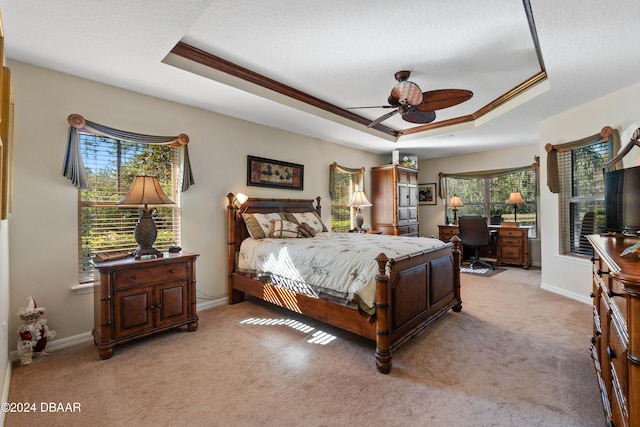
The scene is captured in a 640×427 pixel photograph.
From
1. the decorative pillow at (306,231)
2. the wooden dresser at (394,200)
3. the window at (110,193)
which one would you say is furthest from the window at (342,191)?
the window at (110,193)

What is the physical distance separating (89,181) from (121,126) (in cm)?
61

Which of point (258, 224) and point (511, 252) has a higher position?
point (258, 224)

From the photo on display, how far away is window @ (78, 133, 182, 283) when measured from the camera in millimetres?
2729

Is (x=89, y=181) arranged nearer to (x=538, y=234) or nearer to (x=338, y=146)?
(x=338, y=146)

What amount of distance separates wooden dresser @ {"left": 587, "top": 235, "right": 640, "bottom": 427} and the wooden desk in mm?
4157

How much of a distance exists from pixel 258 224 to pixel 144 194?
1.37m

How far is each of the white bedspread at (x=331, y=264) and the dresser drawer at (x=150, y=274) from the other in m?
0.84

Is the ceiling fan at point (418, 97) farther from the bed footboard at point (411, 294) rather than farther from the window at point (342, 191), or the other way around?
the window at point (342, 191)

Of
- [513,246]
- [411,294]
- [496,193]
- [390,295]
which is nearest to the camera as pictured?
[390,295]

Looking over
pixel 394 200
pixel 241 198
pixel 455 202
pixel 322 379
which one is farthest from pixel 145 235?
pixel 455 202

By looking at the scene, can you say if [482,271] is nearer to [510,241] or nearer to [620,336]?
[510,241]

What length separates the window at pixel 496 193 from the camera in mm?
5775

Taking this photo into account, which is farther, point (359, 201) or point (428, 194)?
point (428, 194)

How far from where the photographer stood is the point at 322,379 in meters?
2.03
